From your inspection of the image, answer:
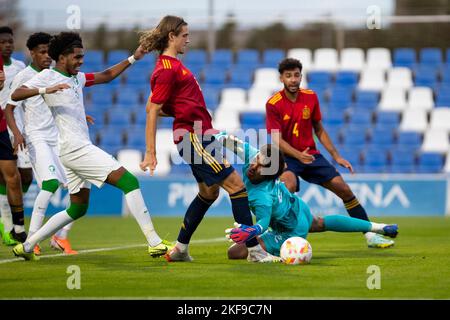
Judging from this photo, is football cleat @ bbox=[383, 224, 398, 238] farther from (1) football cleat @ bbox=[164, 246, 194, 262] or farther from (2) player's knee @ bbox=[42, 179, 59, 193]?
(2) player's knee @ bbox=[42, 179, 59, 193]

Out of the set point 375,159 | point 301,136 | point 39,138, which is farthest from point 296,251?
point 375,159

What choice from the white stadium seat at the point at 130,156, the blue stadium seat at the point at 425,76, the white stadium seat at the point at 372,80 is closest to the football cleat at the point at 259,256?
the white stadium seat at the point at 130,156

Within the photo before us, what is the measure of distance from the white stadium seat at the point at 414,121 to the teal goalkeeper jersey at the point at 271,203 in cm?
1378

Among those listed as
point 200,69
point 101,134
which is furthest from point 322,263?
point 200,69

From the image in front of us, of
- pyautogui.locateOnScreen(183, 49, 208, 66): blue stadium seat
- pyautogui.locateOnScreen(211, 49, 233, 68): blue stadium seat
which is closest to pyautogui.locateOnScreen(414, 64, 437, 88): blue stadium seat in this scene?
pyautogui.locateOnScreen(211, 49, 233, 68): blue stadium seat

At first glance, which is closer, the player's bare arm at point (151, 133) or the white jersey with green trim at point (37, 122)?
the player's bare arm at point (151, 133)

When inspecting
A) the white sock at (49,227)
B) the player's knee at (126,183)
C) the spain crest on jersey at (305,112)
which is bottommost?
the white sock at (49,227)

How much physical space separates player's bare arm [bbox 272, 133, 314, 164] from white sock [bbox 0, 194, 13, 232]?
3748 mm

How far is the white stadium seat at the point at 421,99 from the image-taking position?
923 inches

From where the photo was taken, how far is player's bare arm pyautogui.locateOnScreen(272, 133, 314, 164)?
1086cm

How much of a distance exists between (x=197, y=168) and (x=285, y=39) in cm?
1817

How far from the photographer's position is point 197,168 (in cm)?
889

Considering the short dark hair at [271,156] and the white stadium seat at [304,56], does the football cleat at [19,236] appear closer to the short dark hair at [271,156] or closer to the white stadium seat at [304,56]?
the short dark hair at [271,156]

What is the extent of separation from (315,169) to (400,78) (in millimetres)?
13781
